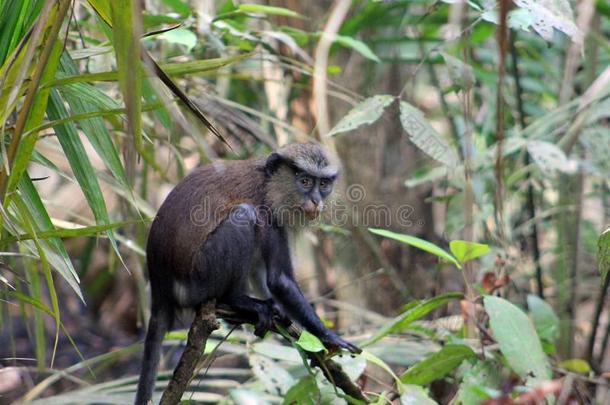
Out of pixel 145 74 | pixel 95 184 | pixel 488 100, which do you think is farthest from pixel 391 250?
pixel 145 74

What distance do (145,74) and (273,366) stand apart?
189cm

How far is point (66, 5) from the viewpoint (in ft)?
7.52

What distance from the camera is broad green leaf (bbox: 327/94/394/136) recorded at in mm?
3715

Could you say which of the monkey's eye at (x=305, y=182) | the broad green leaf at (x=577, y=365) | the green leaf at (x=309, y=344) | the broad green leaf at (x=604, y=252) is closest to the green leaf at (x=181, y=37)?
the monkey's eye at (x=305, y=182)

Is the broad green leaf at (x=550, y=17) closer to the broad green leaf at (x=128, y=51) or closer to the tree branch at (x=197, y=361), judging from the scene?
the tree branch at (x=197, y=361)

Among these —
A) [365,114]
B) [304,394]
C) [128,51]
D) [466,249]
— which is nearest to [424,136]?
[365,114]

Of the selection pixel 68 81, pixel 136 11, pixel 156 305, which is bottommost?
pixel 156 305

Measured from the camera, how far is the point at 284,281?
4289 mm

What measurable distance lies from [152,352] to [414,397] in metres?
1.21

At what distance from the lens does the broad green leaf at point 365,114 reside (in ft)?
12.2

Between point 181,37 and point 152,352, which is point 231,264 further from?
point 181,37

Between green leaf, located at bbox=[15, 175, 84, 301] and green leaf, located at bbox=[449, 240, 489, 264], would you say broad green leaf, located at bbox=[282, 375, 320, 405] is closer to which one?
green leaf, located at bbox=[449, 240, 489, 264]

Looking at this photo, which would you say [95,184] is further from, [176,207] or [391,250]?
[391,250]

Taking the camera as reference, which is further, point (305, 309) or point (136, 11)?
point (305, 309)
